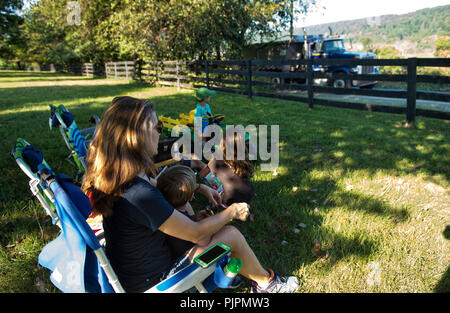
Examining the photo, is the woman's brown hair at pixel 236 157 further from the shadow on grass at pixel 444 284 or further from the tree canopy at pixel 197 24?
the tree canopy at pixel 197 24

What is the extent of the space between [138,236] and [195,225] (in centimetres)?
34

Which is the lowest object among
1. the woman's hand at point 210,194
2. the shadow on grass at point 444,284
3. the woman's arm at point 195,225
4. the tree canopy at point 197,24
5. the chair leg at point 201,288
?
the shadow on grass at point 444,284

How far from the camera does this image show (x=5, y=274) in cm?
288

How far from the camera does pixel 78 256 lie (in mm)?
1669

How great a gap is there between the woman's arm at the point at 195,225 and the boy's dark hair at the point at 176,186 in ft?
1.32

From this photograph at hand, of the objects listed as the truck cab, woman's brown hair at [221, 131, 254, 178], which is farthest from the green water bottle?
the truck cab

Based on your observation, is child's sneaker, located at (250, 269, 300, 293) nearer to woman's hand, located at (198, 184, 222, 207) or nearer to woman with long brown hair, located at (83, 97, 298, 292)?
woman with long brown hair, located at (83, 97, 298, 292)

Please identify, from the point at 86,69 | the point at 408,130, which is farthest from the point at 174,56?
the point at 86,69

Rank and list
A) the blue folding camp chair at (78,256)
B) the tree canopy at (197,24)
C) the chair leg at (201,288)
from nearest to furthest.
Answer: the blue folding camp chair at (78,256), the chair leg at (201,288), the tree canopy at (197,24)

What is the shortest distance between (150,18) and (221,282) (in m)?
17.3

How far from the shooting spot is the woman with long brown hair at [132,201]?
6.01 ft

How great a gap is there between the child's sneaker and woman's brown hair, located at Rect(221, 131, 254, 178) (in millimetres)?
1222

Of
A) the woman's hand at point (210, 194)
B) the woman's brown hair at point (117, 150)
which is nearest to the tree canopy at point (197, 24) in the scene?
the woman's hand at point (210, 194)

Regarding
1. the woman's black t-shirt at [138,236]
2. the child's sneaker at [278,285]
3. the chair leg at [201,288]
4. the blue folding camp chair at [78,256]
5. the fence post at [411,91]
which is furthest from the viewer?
the fence post at [411,91]
